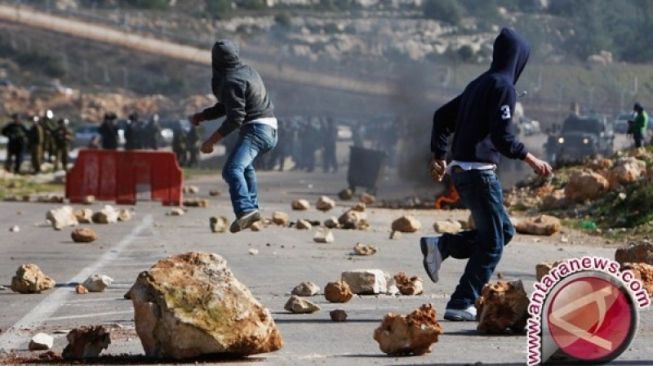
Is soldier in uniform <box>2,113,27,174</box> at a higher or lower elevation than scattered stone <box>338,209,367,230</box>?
lower

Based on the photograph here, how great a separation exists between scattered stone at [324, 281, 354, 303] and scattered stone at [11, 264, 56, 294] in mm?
2230

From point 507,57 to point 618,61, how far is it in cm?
6030

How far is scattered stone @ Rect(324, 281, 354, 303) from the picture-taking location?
1198 centimetres

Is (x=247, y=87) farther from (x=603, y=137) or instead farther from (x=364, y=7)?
(x=364, y=7)

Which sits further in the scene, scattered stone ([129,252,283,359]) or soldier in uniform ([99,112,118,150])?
soldier in uniform ([99,112,118,150])

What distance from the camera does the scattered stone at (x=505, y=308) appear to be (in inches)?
386

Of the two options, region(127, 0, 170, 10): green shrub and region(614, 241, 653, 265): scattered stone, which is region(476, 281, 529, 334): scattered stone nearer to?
region(614, 241, 653, 265): scattered stone

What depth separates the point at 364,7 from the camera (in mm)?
149750

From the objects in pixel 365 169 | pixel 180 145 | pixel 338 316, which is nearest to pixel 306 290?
pixel 338 316

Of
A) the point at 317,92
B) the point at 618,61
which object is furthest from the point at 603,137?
the point at 317,92

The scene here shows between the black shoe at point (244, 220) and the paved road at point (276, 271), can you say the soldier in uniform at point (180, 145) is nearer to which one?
the paved road at point (276, 271)

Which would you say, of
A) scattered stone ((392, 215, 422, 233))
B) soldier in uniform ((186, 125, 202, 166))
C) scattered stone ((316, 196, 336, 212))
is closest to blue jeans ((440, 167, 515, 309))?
scattered stone ((392, 215, 422, 233))

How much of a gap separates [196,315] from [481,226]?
2.64 m

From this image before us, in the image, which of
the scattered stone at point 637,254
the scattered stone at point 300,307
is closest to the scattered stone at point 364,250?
the scattered stone at point 637,254
